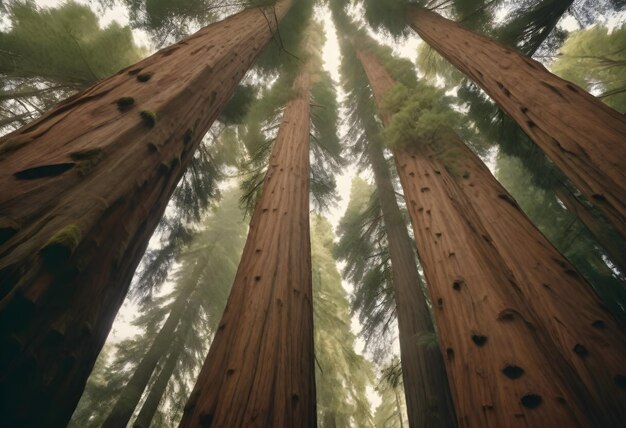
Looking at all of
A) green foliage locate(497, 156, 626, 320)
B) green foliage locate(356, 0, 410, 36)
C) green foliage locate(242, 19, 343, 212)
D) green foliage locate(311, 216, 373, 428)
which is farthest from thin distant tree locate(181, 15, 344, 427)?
green foliage locate(311, 216, 373, 428)

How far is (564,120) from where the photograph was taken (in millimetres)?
2512

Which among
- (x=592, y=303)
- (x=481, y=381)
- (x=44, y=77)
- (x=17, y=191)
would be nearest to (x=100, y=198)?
(x=17, y=191)

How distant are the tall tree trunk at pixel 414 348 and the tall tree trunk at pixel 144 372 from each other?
8360 mm

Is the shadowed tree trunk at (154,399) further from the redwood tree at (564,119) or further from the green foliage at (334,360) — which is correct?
the redwood tree at (564,119)

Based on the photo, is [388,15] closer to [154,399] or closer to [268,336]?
[268,336]

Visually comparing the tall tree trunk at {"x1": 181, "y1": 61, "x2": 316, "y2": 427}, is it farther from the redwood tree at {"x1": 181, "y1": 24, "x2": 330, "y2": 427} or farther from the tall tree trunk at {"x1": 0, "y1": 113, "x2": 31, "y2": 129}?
the tall tree trunk at {"x1": 0, "y1": 113, "x2": 31, "y2": 129}

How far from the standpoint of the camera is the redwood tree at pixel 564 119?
6.97ft

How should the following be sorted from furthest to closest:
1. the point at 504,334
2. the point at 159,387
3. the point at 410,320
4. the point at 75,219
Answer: the point at 159,387 < the point at 410,320 < the point at 504,334 < the point at 75,219

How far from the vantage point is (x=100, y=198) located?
4.11 ft

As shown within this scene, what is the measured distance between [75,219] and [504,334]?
7.81ft

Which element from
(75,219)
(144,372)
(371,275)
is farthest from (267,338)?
(144,372)

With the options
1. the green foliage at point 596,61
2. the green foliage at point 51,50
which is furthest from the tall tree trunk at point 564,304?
the green foliage at point 596,61

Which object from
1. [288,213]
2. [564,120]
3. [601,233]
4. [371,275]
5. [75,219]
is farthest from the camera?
[371,275]

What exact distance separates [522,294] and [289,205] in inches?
93.4
